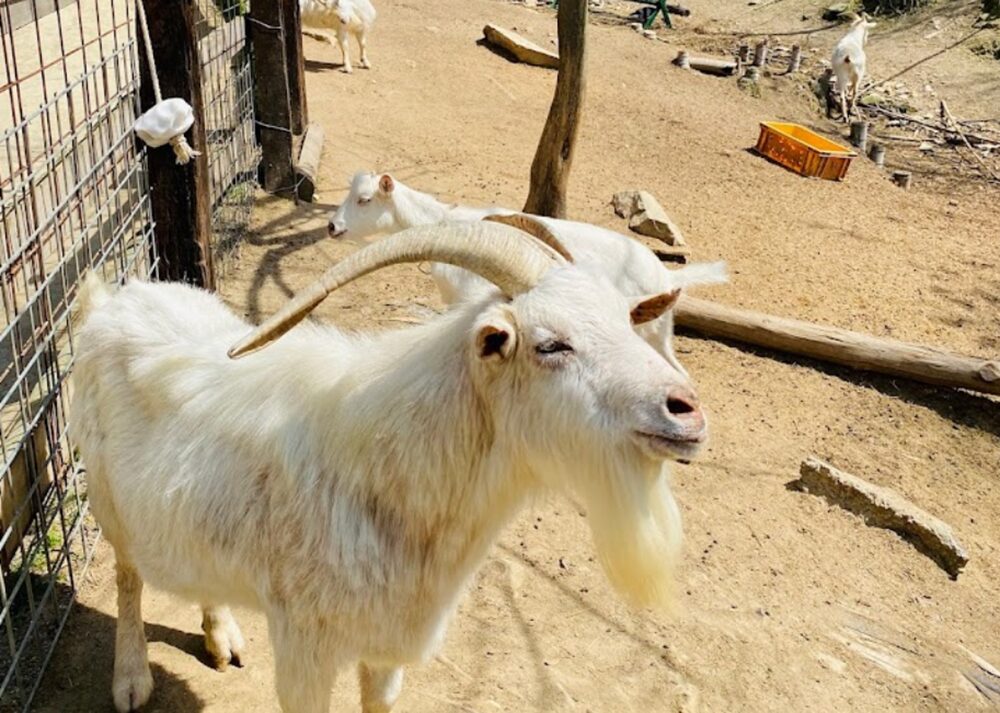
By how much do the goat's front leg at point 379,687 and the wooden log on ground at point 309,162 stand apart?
520 cm

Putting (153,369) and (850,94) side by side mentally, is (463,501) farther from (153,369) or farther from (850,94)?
(850,94)

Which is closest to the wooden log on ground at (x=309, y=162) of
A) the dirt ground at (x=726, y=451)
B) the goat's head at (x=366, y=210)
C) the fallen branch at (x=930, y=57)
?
the dirt ground at (x=726, y=451)

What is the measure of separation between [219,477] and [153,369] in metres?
0.43

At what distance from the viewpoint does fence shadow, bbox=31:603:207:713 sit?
3.29 meters

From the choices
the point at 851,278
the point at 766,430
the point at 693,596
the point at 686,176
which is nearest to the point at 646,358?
the point at 693,596

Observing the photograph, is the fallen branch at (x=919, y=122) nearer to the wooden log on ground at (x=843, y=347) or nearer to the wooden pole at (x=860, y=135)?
the wooden pole at (x=860, y=135)

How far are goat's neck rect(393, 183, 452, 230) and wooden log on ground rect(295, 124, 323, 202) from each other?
1546 mm

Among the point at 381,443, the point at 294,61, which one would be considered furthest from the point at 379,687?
the point at 294,61

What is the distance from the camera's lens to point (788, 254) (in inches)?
324

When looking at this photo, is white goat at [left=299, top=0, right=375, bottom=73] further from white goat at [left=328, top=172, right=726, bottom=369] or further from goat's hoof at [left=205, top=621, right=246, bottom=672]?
goat's hoof at [left=205, top=621, right=246, bottom=672]

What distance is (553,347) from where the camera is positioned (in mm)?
2314

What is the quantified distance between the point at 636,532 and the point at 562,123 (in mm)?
5405

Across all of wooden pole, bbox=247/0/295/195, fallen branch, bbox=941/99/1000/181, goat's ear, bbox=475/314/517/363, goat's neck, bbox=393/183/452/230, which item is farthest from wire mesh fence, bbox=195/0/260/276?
fallen branch, bbox=941/99/1000/181

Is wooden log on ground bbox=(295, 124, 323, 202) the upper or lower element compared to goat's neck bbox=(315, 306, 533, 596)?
lower
